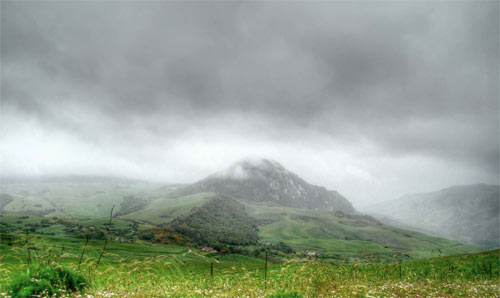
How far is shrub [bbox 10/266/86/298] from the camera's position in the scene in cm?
700

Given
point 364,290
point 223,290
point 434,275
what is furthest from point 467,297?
point 223,290

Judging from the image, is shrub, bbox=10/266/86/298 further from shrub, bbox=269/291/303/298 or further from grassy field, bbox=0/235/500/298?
shrub, bbox=269/291/303/298

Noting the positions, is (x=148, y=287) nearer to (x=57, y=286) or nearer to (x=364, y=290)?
(x=57, y=286)

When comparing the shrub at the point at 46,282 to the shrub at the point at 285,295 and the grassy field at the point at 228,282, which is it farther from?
the shrub at the point at 285,295

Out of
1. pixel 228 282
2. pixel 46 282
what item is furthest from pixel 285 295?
pixel 46 282

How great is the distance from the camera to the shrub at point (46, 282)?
7004mm

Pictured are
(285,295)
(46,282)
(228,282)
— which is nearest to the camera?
(285,295)

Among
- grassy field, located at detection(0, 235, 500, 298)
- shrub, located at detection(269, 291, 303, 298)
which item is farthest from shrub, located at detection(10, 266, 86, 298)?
shrub, located at detection(269, 291, 303, 298)

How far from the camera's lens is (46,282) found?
7320mm

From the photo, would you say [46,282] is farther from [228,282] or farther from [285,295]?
[285,295]

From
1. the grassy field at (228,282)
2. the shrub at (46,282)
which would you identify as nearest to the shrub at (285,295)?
the grassy field at (228,282)

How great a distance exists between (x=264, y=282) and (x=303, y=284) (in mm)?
1595

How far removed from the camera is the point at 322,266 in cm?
1217

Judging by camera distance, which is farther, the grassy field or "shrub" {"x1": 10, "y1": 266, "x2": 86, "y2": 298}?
the grassy field
